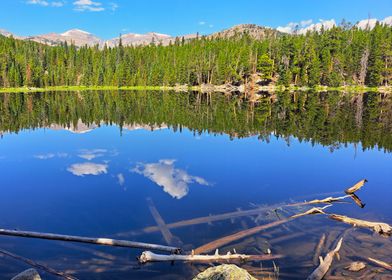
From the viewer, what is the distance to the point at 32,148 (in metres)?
38.0

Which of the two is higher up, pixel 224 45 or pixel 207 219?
pixel 224 45

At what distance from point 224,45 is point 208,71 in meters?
40.9

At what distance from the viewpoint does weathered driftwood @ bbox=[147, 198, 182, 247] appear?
15.8 meters

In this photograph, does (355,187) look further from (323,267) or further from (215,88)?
(215,88)

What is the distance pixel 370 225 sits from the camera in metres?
17.0

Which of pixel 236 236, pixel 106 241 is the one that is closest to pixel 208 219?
pixel 236 236

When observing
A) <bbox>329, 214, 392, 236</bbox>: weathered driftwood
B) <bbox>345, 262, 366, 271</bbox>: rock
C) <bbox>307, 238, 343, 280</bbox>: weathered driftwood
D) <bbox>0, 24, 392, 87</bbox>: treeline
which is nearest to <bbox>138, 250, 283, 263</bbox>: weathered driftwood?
<bbox>307, 238, 343, 280</bbox>: weathered driftwood

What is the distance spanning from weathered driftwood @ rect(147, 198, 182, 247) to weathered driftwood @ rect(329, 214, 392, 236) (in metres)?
8.42

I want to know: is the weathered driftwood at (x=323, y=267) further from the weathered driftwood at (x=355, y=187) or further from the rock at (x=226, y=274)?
the weathered driftwood at (x=355, y=187)

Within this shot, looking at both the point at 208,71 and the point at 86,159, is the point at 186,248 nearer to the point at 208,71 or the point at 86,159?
the point at 86,159

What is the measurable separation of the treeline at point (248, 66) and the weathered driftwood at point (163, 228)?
5057 inches

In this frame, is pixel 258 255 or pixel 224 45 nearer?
pixel 258 255

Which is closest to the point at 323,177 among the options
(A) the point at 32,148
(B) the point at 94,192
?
(B) the point at 94,192

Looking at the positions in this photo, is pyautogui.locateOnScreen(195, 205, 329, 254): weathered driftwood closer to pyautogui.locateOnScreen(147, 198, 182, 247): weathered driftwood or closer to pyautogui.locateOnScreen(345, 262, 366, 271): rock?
pyautogui.locateOnScreen(147, 198, 182, 247): weathered driftwood
